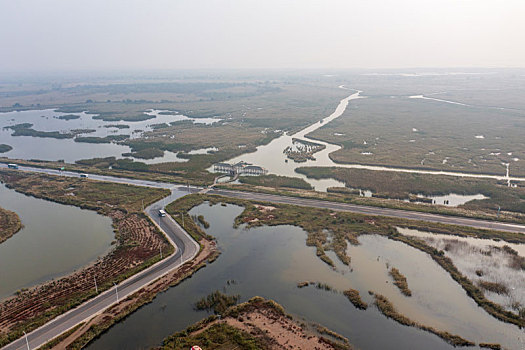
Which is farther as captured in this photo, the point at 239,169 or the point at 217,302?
the point at 239,169

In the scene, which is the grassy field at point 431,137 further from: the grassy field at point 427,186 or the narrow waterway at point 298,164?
the grassy field at point 427,186

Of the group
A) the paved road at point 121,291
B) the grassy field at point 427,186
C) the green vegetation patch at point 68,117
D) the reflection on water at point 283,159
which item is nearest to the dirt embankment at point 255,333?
the paved road at point 121,291

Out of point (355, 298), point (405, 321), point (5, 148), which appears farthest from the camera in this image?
point (5, 148)

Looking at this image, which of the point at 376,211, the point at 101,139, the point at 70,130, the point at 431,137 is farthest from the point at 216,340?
the point at 70,130

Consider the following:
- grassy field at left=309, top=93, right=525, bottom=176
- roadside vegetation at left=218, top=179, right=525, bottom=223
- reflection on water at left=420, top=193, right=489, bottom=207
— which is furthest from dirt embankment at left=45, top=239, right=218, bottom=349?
grassy field at left=309, top=93, right=525, bottom=176

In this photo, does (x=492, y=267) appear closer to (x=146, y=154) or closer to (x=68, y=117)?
(x=146, y=154)

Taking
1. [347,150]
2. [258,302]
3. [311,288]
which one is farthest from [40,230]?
[347,150]
